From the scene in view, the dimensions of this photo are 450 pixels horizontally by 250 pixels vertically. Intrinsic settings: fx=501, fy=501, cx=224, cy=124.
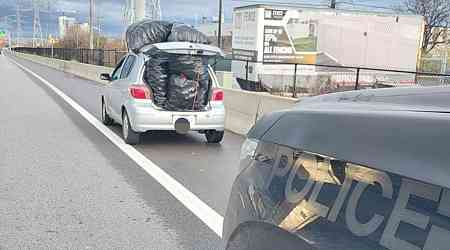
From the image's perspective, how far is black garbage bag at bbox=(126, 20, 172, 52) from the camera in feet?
34.1

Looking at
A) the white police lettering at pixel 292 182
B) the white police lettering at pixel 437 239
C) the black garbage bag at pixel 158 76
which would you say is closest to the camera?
the white police lettering at pixel 437 239

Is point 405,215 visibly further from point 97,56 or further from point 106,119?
point 97,56

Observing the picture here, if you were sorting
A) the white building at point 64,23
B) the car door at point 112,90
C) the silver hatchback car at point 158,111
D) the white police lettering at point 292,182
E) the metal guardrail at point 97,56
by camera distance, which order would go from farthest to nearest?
the white building at point 64,23
the metal guardrail at point 97,56
the car door at point 112,90
the silver hatchback car at point 158,111
the white police lettering at point 292,182

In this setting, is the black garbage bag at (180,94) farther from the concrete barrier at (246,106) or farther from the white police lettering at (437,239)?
the white police lettering at (437,239)

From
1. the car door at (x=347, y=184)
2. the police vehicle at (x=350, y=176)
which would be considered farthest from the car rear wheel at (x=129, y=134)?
the car door at (x=347, y=184)

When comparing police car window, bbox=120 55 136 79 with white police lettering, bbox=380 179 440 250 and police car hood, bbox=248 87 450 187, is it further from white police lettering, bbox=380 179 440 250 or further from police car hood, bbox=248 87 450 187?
white police lettering, bbox=380 179 440 250

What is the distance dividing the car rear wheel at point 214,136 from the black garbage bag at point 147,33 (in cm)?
238

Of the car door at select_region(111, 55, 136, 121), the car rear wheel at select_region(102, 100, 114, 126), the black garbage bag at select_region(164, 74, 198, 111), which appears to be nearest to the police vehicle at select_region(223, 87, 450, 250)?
the black garbage bag at select_region(164, 74, 198, 111)

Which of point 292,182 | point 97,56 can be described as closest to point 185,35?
point 292,182

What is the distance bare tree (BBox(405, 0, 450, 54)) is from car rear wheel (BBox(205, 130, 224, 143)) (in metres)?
47.8

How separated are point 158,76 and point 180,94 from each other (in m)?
0.51

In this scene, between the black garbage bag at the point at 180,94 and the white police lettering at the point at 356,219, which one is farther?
the black garbage bag at the point at 180,94

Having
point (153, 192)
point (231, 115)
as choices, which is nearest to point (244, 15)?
point (231, 115)

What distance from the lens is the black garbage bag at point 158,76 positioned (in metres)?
8.93
